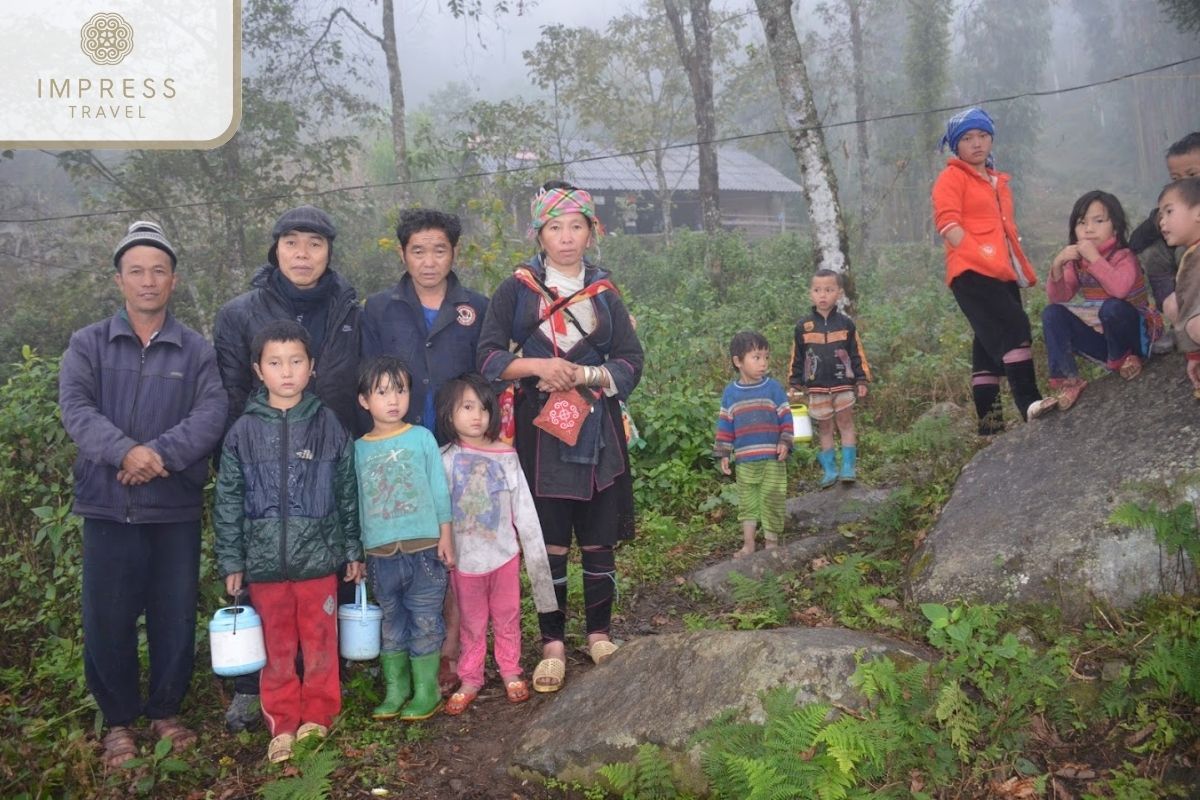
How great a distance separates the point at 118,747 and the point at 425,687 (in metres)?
1.33

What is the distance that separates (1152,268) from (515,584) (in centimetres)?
371

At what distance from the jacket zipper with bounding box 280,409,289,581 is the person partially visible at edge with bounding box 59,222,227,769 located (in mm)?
344

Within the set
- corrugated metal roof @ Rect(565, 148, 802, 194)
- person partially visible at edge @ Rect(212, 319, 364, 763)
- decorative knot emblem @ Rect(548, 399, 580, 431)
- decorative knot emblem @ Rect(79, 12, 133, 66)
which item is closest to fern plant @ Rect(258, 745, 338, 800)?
person partially visible at edge @ Rect(212, 319, 364, 763)

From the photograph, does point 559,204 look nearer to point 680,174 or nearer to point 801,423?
point 801,423

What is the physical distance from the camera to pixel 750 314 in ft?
46.2

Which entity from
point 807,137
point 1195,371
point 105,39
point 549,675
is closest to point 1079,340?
point 1195,371

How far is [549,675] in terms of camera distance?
4102 mm

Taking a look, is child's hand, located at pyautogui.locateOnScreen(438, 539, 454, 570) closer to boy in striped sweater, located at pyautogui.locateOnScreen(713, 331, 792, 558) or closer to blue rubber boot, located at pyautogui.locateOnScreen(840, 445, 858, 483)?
boy in striped sweater, located at pyautogui.locateOnScreen(713, 331, 792, 558)

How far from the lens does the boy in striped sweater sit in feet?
19.0

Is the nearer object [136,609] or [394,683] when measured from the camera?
[136,609]

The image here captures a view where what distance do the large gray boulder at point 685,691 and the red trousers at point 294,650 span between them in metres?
0.98

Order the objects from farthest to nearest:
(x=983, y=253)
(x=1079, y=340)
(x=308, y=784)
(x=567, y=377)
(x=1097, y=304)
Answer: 1. (x=983, y=253)
2. (x=1079, y=340)
3. (x=1097, y=304)
4. (x=567, y=377)
5. (x=308, y=784)

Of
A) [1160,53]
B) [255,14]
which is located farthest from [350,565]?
[1160,53]

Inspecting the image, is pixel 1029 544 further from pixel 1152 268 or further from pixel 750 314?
pixel 750 314
